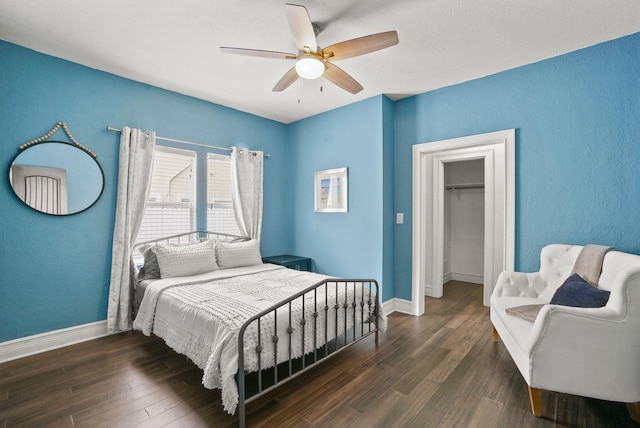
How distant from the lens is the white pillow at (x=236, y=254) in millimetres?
3623

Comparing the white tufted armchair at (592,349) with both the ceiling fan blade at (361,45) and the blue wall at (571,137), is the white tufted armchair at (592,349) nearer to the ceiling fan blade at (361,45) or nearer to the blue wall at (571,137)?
the blue wall at (571,137)

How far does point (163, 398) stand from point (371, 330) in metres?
1.93

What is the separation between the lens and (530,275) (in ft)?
9.19

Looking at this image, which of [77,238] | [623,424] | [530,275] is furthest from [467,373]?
[77,238]

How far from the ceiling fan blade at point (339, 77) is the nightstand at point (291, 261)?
2.56 metres

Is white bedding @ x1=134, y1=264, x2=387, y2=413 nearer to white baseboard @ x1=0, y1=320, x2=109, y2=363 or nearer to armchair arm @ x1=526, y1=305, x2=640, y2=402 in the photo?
white baseboard @ x1=0, y1=320, x2=109, y2=363

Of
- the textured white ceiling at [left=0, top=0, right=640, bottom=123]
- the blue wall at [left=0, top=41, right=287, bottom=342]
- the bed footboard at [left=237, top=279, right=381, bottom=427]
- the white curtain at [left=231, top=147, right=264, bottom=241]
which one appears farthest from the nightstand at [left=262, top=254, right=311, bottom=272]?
the textured white ceiling at [left=0, top=0, right=640, bottom=123]

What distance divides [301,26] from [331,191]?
266cm

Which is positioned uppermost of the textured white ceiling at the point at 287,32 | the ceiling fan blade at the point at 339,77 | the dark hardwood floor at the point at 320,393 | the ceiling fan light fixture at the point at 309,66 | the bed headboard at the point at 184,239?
the textured white ceiling at the point at 287,32

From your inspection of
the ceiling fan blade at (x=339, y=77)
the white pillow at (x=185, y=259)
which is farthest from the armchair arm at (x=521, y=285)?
the white pillow at (x=185, y=259)

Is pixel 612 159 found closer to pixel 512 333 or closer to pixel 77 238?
pixel 512 333

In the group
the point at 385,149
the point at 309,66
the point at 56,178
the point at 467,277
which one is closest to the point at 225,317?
the point at 309,66

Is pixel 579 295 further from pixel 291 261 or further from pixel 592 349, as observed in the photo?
pixel 291 261

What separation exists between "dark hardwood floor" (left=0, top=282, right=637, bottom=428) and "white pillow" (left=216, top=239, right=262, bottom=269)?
1.09 m
